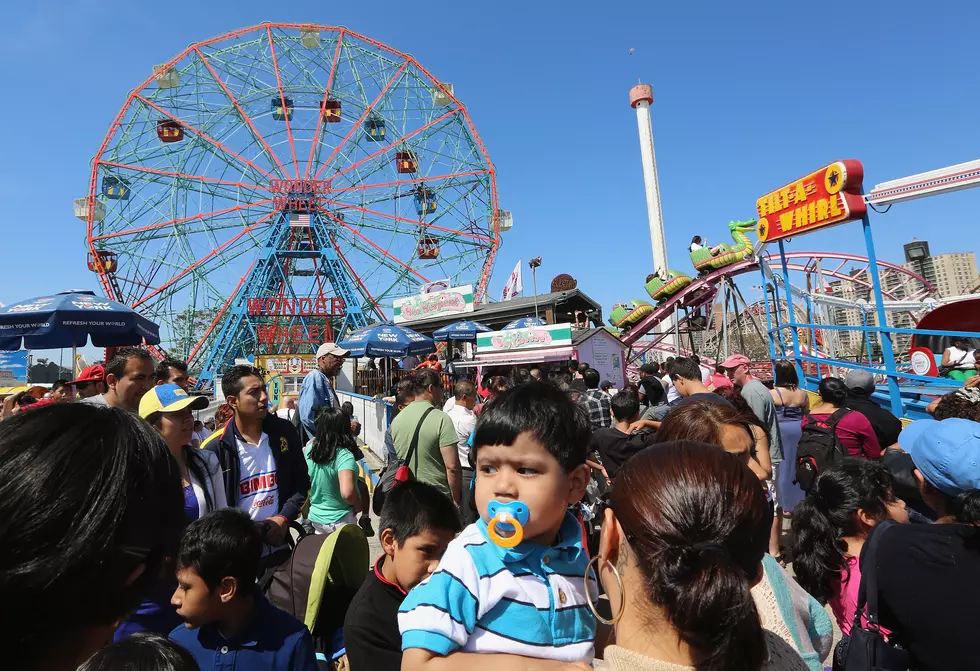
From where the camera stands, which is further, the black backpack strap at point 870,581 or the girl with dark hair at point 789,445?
the girl with dark hair at point 789,445

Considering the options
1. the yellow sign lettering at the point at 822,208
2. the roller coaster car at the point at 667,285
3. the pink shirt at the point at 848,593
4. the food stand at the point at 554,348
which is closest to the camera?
the pink shirt at the point at 848,593

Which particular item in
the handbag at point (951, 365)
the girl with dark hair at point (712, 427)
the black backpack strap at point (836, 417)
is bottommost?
the black backpack strap at point (836, 417)

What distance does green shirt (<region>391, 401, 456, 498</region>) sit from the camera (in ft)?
10.7

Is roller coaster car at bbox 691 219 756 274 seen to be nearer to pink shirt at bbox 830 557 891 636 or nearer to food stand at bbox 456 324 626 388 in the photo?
food stand at bbox 456 324 626 388

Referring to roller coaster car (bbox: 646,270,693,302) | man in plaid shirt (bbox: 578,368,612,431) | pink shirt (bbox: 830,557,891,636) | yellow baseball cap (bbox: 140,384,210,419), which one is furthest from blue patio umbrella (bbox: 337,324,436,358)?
pink shirt (bbox: 830,557,891,636)

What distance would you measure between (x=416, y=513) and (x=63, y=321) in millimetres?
5438

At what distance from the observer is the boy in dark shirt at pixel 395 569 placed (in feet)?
5.00

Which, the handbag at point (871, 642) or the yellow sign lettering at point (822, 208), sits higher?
the yellow sign lettering at point (822, 208)

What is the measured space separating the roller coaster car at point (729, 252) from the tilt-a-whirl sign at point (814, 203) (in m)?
7.62

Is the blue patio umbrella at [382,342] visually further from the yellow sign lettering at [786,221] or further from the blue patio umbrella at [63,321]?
the yellow sign lettering at [786,221]

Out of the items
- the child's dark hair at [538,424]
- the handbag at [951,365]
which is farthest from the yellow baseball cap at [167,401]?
the handbag at [951,365]

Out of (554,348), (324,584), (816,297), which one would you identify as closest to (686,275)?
(816,297)

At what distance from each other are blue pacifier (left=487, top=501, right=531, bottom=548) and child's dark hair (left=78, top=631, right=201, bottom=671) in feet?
2.02

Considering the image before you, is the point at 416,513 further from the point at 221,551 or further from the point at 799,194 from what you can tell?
the point at 799,194
